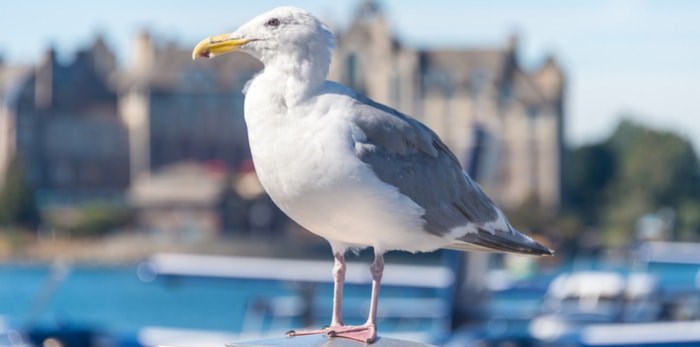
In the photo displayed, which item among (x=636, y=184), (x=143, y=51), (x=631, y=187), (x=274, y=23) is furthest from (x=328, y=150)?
(x=636, y=184)

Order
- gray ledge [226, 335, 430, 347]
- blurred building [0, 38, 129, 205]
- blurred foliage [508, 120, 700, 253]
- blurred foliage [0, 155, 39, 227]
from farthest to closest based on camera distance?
1. blurred foliage [508, 120, 700, 253]
2. blurred building [0, 38, 129, 205]
3. blurred foliage [0, 155, 39, 227]
4. gray ledge [226, 335, 430, 347]

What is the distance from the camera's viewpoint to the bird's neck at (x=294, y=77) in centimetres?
276

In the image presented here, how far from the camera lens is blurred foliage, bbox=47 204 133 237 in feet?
168

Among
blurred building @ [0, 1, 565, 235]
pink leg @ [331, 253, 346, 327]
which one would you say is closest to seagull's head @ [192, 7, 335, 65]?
pink leg @ [331, 253, 346, 327]

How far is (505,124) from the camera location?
168ft

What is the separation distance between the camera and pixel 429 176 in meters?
2.96

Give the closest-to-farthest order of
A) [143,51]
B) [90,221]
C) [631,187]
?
[90,221] < [143,51] < [631,187]

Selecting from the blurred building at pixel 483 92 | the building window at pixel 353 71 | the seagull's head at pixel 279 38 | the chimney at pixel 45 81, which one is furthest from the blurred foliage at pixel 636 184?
the seagull's head at pixel 279 38

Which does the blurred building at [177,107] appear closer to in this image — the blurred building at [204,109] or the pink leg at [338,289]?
the blurred building at [204,109]

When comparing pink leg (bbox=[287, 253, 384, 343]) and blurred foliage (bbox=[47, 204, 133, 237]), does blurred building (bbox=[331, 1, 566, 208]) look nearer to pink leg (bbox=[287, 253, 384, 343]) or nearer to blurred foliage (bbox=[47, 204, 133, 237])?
blurred foliage (bbox=[47, 204, 133, 237])

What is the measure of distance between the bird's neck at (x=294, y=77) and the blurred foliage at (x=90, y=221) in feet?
159

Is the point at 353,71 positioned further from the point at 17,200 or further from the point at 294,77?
the point at 294,77

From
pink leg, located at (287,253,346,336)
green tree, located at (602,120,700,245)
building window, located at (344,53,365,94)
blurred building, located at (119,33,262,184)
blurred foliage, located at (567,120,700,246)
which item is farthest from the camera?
green tree, located at (602,120,700,245)

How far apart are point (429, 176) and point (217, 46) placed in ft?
1.54
